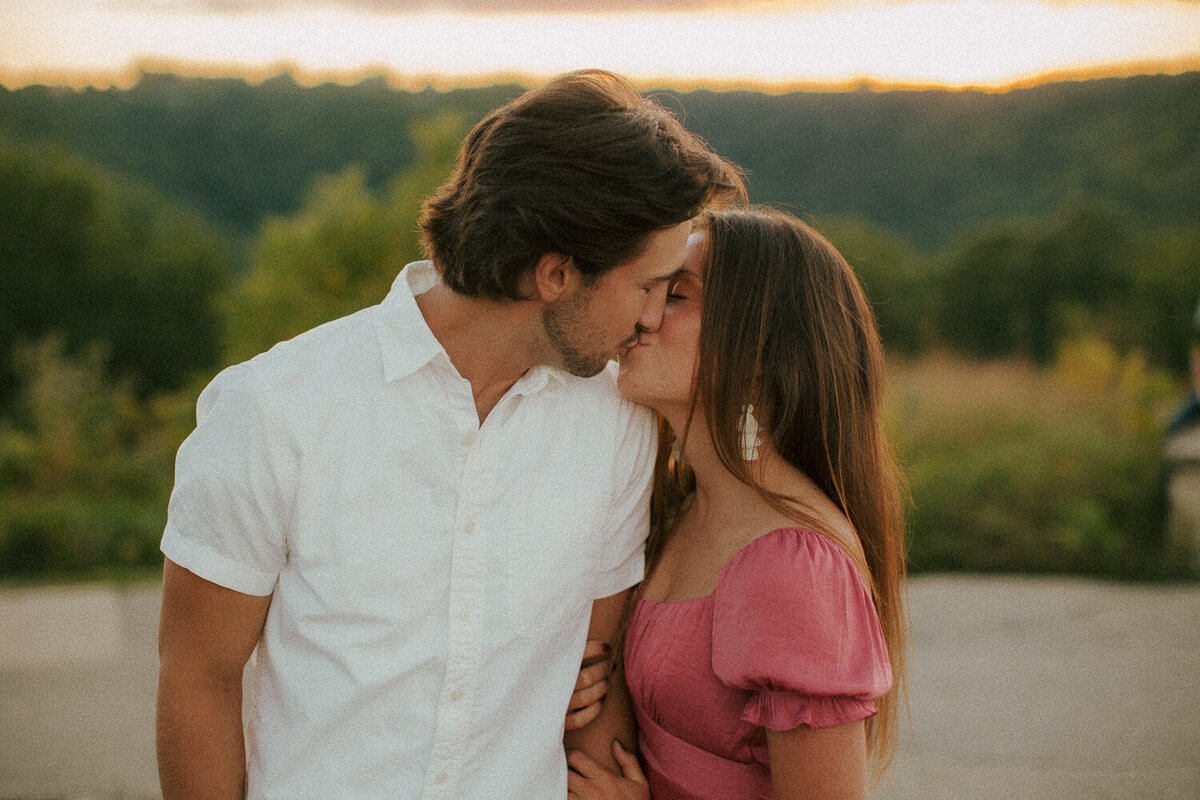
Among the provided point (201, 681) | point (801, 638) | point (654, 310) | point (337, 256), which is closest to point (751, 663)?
point (801, 638)

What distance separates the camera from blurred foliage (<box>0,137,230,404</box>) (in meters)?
24.9

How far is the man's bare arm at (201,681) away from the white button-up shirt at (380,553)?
4cm

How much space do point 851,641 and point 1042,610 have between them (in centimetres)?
370

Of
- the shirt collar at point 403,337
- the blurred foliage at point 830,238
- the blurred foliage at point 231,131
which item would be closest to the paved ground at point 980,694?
the blurred foliage at point 830,238

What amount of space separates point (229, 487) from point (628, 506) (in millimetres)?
751

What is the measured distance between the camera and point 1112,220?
13.8 m

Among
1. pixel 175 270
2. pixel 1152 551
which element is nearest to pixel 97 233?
pixel 175 270

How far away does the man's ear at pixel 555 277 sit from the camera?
5.54ft

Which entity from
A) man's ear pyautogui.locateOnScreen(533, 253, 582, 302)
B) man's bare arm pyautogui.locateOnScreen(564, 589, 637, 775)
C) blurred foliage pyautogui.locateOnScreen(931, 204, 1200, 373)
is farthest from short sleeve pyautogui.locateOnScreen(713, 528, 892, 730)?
blurred foliage pyautogui.locateOnScreen(931, 204, 1200, 373)

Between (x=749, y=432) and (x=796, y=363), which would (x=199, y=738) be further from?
(x=796, y=363)

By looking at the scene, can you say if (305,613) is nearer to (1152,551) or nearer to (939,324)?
(1152,551)

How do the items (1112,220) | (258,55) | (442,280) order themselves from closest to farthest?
(442,280) < (1112,220) < (258,55)

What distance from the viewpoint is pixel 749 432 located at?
69.3 inches

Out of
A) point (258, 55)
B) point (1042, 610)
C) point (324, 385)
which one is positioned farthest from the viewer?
point (258, 55)
